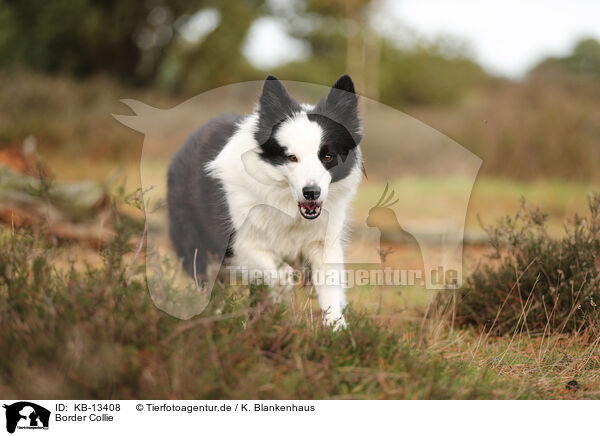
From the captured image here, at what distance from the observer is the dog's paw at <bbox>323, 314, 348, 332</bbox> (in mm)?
3006

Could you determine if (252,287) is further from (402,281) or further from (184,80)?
(184,80)

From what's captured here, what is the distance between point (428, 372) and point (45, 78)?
14.9 m

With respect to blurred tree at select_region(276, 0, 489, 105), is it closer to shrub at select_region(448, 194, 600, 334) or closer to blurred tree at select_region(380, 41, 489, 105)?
blurred tree at select_region(380, 41, 489, 105)

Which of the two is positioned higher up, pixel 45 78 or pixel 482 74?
pixel 482 74

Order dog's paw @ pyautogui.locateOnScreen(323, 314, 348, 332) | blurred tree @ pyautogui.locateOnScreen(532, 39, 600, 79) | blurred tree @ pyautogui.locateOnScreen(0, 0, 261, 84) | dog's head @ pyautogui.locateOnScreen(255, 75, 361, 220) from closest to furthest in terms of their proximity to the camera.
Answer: dog's paw @ pyautogui.locateOnScreen(323, 314, 348, 332) → dog's head @ pyautogui.locateOnScreen(255, 75, 361, 220) → blurred tree @ pyautogui.locateOnScreen(0, 0, 261, 84) → blurred tree @ pyautogui.locateOnScreen(532, 39, 600, 79)

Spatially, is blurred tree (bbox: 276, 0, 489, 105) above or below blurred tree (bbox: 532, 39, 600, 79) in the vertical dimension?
above

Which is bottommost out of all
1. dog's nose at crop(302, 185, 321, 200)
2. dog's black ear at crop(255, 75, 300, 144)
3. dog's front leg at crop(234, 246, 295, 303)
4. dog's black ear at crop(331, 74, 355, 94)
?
dog's front leg at crop(234, 246, 295, 303)

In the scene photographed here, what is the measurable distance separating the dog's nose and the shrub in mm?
1299

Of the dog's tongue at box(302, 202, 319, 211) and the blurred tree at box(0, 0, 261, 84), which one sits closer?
the dog's tongue at box(302, 202, 319, 211)

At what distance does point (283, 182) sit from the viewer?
3510 millimetres

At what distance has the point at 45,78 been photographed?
14930 mm

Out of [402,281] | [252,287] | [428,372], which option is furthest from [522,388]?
[402,281]
